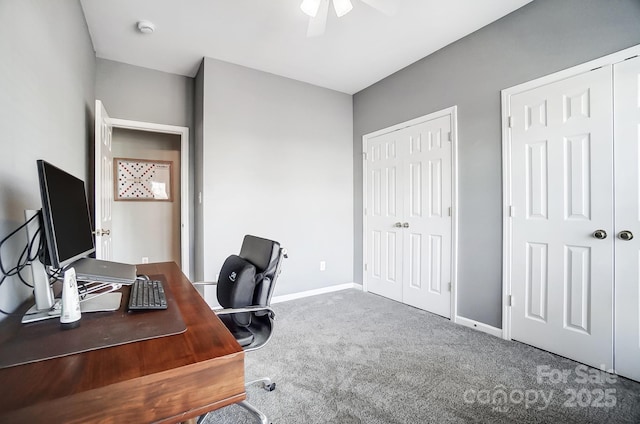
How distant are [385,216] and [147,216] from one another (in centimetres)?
313

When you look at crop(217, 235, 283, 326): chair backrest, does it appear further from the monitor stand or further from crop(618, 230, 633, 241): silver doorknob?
crop(618, 230, 633, 241): silver doorknob

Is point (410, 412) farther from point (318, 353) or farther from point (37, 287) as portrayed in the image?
point (37, 287)

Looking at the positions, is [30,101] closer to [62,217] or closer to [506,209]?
[62,217]

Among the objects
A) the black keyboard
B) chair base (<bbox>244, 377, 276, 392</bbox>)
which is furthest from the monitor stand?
chair base (<bbox>244, 377, 276, 392</bbox>)

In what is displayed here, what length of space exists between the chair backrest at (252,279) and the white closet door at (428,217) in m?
1.99

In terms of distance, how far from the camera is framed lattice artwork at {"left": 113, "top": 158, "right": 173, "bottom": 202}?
12.3 feet

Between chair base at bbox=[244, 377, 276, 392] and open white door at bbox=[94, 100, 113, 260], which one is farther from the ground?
open white door at bbox=[94, 100, 113, 260]

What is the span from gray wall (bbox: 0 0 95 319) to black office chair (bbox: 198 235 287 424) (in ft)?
2.72

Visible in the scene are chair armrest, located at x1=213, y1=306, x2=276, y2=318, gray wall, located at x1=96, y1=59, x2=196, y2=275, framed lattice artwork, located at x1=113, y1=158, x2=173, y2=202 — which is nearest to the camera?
chair armrest, located at x1=213, y1=306, x2=276, y2=318

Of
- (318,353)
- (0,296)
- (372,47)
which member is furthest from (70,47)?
(318,353)

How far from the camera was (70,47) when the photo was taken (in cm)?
196

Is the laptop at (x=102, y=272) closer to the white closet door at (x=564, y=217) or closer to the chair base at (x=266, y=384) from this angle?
the chair base at (x=266, y=384)

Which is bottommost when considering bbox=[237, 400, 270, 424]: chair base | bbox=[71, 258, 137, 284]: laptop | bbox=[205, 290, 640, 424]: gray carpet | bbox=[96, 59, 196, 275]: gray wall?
bbox=[205, 290, 640, 424]: gray carpet

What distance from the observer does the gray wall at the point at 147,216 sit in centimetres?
376
